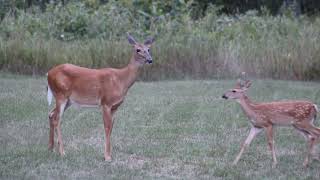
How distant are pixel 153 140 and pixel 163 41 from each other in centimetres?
763

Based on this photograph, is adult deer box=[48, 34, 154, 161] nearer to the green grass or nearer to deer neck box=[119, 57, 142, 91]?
deer neck box=[119, 57, 142, 91]

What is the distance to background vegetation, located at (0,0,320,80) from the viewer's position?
52.6ft

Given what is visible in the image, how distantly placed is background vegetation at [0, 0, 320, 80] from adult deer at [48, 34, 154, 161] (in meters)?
7.33

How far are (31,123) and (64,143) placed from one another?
59.0 inches

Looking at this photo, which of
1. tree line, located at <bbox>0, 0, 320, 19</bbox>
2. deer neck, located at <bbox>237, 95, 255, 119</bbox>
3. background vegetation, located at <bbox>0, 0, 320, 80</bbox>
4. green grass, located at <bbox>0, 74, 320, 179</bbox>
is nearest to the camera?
green grass, located at <bbox>0, 74, 320, 179</bbox>

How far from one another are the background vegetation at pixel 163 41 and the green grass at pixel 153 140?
5.43 feet

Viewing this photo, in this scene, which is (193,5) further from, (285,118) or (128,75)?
(285,118)

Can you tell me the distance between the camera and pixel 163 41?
→ 1697 cm

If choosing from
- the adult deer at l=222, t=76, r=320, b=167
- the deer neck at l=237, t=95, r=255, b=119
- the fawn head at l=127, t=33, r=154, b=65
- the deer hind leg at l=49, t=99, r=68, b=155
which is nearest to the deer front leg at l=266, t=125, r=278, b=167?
the adult deer at l=222, t=76, r=320, b=167

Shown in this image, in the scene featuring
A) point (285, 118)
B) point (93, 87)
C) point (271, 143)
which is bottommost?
point (271, 143)

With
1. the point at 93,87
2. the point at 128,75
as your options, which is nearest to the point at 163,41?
the point at 128,75

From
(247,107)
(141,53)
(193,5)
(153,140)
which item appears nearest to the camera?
(247,107)

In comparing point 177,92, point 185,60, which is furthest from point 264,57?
point 177,92

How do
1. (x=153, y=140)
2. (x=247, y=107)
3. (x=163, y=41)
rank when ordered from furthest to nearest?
1. (x=163, y=41)
2. (x=153, y=140)
3. (x=247, y=107)
